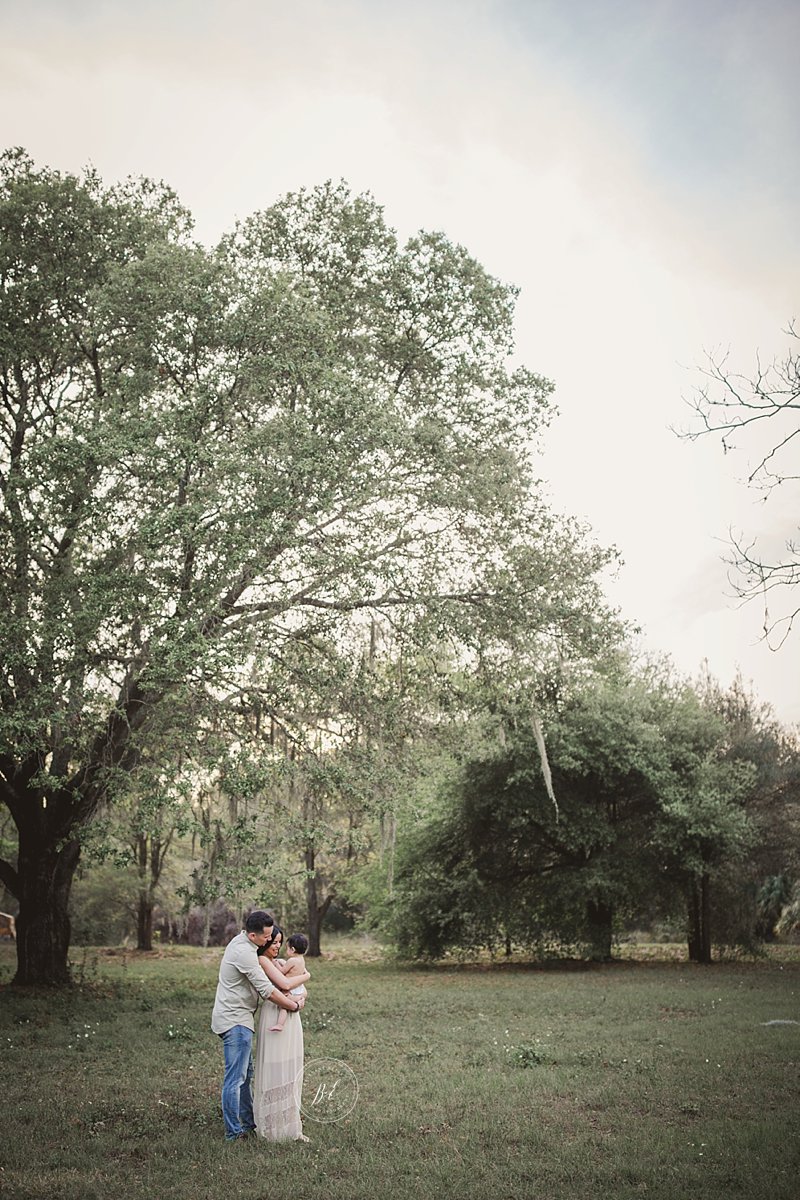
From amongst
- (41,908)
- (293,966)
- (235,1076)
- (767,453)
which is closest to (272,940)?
Answer: (293,966)

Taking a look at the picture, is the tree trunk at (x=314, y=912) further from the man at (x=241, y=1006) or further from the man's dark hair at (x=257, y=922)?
the man's dark hair at (x=257, y=922)

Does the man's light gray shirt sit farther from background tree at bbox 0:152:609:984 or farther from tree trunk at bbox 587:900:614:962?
tree trunk at bbox 587:900:614:962

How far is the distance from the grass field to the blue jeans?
19 centimetres

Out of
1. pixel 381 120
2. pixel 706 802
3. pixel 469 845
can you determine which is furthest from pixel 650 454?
pixel 469 845

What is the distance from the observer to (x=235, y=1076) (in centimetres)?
684

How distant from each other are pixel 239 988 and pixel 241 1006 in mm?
139

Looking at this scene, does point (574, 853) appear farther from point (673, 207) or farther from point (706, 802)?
point (673, 207)

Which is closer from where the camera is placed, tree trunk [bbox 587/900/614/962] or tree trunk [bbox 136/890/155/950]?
tree trunk [bbox 587/900/614/962]

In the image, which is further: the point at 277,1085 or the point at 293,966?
the point at 293,966

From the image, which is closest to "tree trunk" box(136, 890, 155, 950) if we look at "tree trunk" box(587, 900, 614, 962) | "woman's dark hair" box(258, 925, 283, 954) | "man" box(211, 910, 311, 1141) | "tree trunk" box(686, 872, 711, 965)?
"tree trunk" box(587, 900, 614, 962)

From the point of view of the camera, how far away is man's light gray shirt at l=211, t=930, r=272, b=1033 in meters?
6.93

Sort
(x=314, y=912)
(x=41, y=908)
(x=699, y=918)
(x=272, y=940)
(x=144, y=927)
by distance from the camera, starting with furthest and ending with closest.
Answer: (x=144, y=927) < (x=314, y=912) < (x=699, y=918) < (x=41, y=908) < (x=272, y=940)

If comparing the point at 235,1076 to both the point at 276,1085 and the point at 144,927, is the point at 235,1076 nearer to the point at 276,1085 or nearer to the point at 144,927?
the point at 276,1085

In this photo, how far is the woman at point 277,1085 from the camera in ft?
22.3
